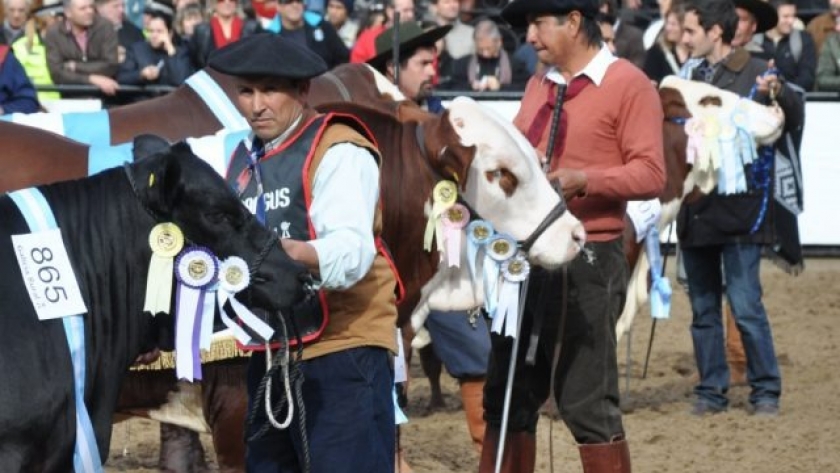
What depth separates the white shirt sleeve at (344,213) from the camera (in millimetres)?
4441

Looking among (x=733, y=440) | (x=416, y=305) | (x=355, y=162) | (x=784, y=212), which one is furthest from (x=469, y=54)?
(x=355, y=162)

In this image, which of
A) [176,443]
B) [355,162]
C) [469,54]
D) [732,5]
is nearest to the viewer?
[355,162]

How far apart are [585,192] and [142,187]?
1792 mm

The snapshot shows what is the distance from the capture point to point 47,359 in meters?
4.28

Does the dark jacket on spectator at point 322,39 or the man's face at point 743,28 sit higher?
the man's face at point 743,28

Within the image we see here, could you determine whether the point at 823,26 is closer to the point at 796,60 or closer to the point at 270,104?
the point at 796,60

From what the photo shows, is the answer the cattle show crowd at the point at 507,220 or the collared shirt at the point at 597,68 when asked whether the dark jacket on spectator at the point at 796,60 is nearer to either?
the cattle show crowd at the point at 507,220

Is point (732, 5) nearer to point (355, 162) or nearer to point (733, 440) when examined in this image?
point (733, 440)

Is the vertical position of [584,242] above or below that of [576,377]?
above

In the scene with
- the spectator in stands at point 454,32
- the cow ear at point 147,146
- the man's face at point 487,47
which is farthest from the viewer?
the spectator in stands at point 454,32

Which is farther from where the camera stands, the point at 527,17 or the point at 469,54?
the point at 469,54

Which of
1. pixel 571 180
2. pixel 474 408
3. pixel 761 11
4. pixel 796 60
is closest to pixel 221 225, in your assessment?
pixel 571 180

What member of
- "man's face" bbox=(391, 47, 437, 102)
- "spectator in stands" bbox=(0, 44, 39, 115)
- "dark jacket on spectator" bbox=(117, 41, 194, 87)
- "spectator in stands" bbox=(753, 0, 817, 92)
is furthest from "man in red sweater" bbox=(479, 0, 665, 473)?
"spectator in stands" bbox=(753, 0, 817, 92)

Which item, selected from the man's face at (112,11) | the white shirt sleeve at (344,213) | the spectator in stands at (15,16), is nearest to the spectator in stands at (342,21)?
the man's face at (112,11)
